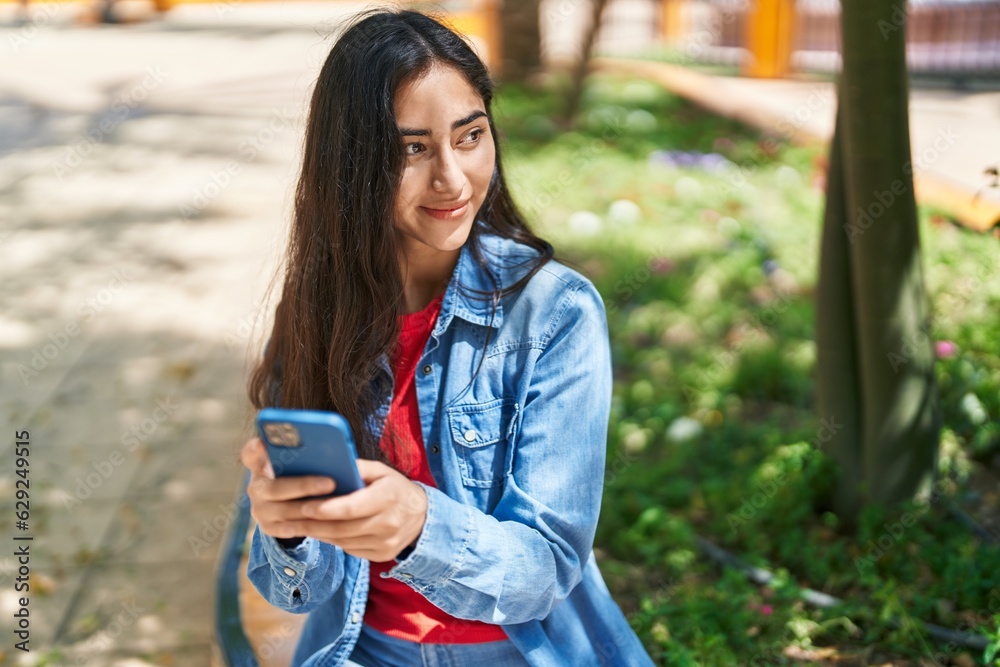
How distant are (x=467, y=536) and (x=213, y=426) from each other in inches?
123

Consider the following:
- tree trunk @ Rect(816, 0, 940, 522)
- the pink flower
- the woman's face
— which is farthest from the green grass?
the woman's face

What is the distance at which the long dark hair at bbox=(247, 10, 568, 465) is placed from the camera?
1.57 meters

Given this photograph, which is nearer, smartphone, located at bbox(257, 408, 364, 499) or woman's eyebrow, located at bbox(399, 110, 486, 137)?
smartphone, located at bbox(257, 408, 364, 499)

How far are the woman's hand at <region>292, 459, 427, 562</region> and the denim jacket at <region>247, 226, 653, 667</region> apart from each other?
0.32 ft

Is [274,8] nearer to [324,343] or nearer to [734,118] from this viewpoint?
[734,118]

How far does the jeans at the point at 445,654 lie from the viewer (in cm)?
170

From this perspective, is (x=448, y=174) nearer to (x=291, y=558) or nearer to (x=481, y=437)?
(x=481, y=437)

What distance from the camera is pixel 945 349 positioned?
12.1ft

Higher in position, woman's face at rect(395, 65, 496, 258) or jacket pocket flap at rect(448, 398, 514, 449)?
woman's face at rect(395, 65, 496, 258)

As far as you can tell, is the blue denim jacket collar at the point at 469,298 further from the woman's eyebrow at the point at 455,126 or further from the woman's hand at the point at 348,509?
the woman's hand at the point at 348,509

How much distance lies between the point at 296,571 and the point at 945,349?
115 inches

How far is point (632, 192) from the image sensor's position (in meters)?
6.16

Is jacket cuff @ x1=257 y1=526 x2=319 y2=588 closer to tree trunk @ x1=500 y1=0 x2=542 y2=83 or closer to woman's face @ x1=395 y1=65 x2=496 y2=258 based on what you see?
woman's face @ x1=395 y1=65 x2=496 y2=258

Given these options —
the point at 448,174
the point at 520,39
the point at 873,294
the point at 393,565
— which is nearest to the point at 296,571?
the point at 393,565
